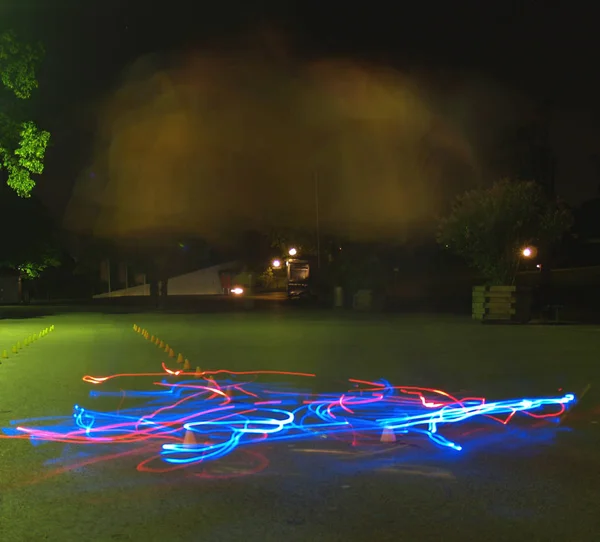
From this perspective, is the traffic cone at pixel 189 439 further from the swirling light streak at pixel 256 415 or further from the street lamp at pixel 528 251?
the street lamp at pixel 528 251

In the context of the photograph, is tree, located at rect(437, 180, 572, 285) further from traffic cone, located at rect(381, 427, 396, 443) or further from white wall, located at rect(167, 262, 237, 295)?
white wall, located at rect(167, 262, 237, 295)

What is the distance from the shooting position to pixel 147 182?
43.6m

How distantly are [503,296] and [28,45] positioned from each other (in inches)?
671

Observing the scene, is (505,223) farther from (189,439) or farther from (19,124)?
(189,439)

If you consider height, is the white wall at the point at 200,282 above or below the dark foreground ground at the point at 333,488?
above

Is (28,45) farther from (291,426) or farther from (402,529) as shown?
(402,529)

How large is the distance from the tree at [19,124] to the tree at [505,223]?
1461cm

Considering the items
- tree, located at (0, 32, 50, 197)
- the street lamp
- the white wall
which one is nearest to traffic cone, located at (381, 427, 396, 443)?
tree, located at (0, 32, 50, 197)

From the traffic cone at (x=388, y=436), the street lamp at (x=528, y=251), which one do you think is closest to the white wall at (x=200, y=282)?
the street lamp at (x=528, y=251)

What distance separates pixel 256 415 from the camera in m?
8.51

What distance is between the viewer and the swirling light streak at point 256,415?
7.23 metres

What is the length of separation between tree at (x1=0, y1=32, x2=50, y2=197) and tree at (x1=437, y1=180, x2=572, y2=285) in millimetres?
14610

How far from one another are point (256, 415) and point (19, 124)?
17190 millimetres

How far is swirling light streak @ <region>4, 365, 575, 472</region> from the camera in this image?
723 centimetres
